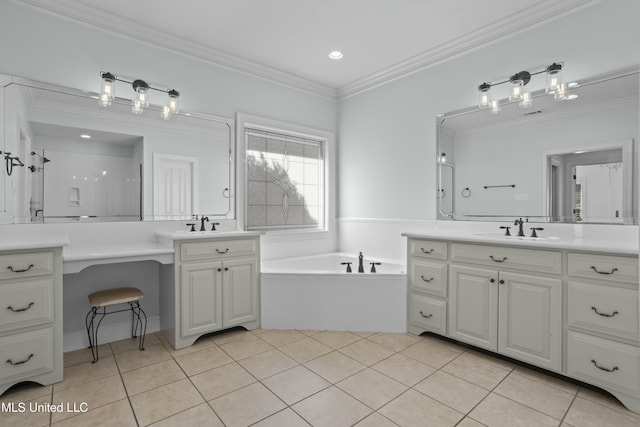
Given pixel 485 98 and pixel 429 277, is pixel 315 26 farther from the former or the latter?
pixel 429 277

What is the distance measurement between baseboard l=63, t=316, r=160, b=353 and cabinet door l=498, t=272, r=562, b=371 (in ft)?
9.07

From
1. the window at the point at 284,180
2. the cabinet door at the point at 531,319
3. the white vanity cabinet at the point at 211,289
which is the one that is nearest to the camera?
the cabinet door at the point at 531,319

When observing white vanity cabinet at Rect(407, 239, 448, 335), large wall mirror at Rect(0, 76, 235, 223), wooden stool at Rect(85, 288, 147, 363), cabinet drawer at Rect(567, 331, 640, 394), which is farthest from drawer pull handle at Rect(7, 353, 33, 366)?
cabinet drawer at Rect(567, 331, 640, 394)

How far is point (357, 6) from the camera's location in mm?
2549

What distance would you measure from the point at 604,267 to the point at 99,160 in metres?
3.46

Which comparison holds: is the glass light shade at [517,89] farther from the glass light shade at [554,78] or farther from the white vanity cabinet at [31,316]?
the white vanity cabinet at [31,316]

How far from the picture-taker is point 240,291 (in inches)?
Answer: 114

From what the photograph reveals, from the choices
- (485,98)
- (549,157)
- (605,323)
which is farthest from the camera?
(485,98)

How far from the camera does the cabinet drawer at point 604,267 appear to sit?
1823 mm

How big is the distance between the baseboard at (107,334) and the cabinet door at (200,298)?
0.55 metres

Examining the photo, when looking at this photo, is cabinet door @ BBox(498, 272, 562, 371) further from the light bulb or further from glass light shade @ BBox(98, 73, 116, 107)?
glass light shade @ BBox(98, 73, 116, 107)

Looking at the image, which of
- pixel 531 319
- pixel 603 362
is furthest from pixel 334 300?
pixel 603 362

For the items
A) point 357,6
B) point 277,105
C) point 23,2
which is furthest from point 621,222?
point 23,2

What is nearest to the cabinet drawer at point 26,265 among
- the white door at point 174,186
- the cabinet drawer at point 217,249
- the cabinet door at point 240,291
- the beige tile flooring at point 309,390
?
the beige tile flooring at point 309,390
